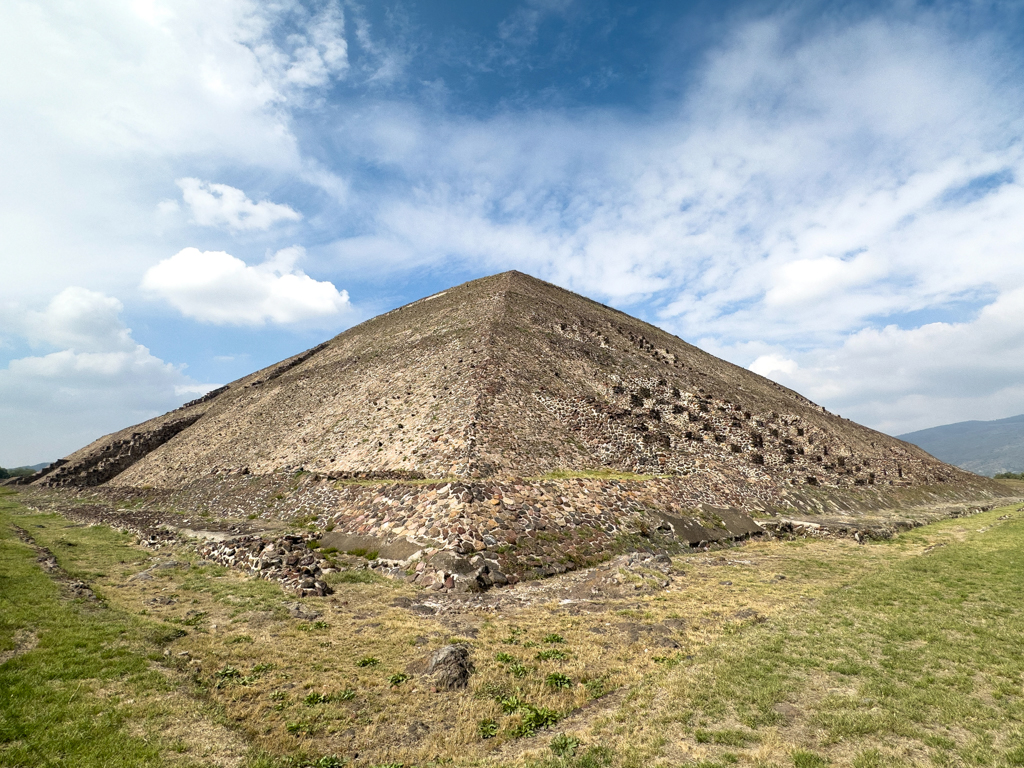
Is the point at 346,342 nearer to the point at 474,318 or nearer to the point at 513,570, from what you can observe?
the point at 474,318

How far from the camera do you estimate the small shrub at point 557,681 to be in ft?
36.3

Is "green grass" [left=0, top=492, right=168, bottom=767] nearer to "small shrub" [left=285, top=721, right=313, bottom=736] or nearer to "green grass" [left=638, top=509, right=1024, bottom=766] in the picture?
"small shrub" [left=285, top=721, right=313, bottom=736]

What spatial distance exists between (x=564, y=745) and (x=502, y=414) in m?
29.1

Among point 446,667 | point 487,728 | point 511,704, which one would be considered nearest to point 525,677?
point 511,704

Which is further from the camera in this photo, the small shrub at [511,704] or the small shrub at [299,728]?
the small shrub at [511,704]

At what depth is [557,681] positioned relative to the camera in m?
11.3

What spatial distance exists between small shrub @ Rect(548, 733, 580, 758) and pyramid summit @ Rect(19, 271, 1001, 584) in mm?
11280

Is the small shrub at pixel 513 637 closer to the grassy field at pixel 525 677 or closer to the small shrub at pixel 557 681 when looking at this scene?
the grassy field at pixel 525 677

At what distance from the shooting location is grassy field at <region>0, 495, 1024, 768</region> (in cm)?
827

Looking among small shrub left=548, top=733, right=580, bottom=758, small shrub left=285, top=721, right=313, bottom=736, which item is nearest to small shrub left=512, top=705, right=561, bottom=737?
small shrub left=548, top=733, right=580, bottom=758

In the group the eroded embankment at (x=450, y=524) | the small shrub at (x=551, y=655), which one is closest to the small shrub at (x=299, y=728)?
the small shrub at (x=551, y=655)

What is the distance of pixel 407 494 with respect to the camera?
2592 cm

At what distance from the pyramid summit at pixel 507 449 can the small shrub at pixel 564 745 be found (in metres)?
11.3

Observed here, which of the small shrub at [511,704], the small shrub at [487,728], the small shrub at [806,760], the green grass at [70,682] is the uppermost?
the green grass at [70,682]
